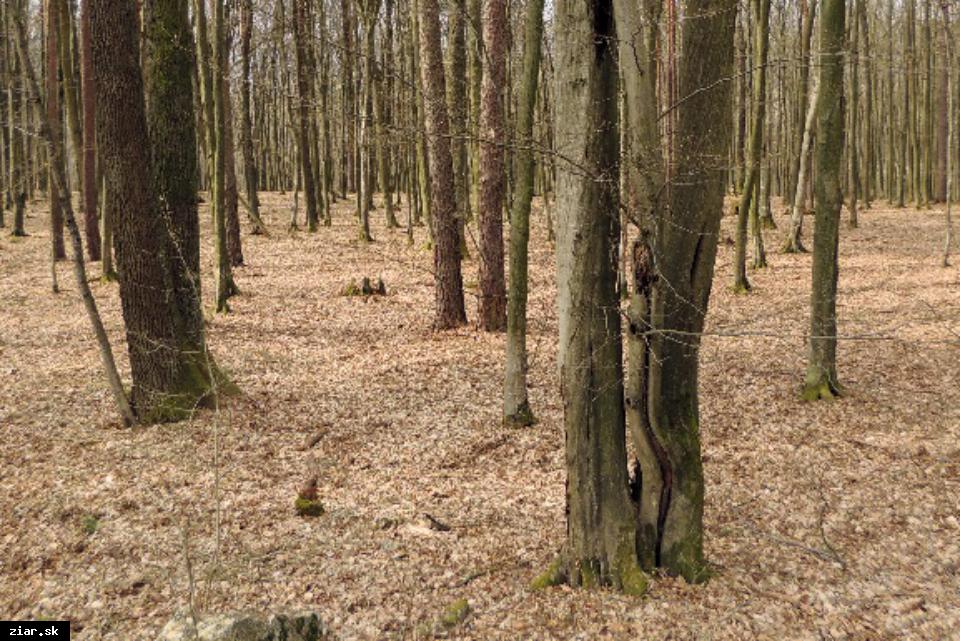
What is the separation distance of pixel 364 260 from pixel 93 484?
1136 centimetres

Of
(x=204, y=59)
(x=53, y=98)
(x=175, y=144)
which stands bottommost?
(x=175, y=144)

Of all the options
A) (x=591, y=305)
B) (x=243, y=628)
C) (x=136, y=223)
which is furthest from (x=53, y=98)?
(x=591, y=305)

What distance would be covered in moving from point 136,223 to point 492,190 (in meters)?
4.68

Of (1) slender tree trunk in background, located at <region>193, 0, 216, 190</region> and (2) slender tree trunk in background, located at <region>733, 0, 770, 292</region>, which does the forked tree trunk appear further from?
(2) slender tree trunk in background, located at <region>733, 0, 770, 292</region>

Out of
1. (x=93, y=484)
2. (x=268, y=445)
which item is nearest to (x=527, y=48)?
(x=268, y=445)

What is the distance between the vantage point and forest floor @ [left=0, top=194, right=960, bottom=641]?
13.9 ft

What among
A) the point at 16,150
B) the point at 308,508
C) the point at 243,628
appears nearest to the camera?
the point at 243,628

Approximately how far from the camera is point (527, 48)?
20.8 feet

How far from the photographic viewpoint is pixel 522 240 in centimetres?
678

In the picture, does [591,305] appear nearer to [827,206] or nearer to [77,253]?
[827,206]

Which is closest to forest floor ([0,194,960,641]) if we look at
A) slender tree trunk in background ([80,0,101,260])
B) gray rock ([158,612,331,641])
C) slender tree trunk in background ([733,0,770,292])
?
gray rock ([158,612,331,641])

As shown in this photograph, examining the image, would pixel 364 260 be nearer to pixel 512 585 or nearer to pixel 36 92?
pixel 36 92

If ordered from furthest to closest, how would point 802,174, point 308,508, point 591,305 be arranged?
point 802,174 < point 308,508 < point 591,305

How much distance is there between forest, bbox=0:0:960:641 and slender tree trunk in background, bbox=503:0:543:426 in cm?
3
